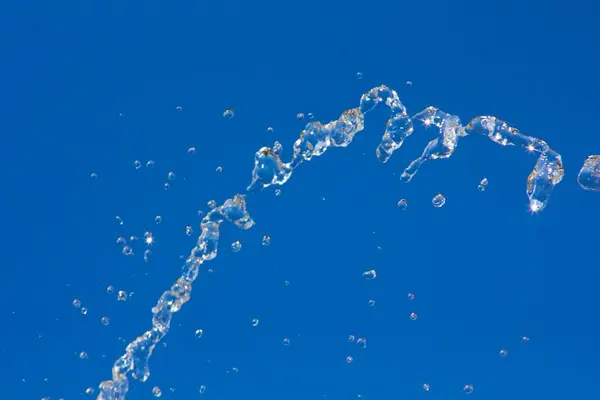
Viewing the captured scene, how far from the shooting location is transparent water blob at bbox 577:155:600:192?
13.7 ft

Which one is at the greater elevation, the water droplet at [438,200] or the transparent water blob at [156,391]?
the water droplet at [438,200]

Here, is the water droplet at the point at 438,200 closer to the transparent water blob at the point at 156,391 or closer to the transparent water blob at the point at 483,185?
the transparent water blob at the point at 483,185

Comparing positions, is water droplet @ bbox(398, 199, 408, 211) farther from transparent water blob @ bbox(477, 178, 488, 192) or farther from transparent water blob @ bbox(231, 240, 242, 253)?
transparent water blob @ bbox(231, 240, 242, 253)

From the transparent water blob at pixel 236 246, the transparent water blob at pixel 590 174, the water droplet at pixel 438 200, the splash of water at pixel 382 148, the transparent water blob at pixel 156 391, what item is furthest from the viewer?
the transparent water blob at pixel 156 391

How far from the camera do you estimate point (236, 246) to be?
4.67 meters

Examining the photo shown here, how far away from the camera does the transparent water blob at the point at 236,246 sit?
15.3 feet

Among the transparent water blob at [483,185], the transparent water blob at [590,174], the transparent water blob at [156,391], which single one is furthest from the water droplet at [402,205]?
the transparent water blob at [156,391]

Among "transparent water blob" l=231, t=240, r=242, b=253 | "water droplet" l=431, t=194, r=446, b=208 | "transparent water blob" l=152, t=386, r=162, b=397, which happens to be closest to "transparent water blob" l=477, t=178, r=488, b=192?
"water droplet" l=431, t=194, r=446, b=208

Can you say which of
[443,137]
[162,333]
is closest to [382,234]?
[443,137]

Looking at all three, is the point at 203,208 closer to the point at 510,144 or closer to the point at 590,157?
the point at 510,144

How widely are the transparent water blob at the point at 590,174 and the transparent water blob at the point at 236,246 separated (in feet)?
7.15

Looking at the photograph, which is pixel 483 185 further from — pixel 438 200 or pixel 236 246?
pixel 236 246

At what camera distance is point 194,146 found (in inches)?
183

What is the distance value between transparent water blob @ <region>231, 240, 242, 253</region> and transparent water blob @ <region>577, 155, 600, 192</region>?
2.18 metres
